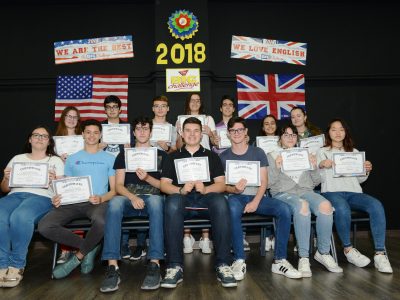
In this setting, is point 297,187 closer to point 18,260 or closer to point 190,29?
point 18,260

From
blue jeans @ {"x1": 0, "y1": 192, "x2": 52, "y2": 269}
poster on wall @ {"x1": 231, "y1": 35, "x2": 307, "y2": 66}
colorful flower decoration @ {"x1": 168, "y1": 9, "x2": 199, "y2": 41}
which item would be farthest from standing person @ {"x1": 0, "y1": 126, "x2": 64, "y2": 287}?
poster on wall @ {"x1": 231, "y1": 35, "x2": 307, "y2": 66}

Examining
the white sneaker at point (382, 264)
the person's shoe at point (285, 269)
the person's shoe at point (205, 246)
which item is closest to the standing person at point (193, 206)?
the person's shoe at point (285, 269)

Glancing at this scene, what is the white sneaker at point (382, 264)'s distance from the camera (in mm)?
3184

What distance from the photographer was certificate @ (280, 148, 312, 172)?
11.8 ft

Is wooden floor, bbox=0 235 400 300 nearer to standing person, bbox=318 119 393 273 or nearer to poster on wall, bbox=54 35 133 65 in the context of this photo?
standing person, bbox=318 119 393 273

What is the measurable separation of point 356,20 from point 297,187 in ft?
12.5

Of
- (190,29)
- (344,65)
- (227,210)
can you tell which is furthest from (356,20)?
(227,210)

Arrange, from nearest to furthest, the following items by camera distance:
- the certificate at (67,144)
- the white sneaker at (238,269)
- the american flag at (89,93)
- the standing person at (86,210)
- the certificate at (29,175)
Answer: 1. the white sneaker at (238,269)
2. the standing person at (86,210)
3. the certificate at (29,175)
4. the certificate at (67,144)
5. the american flag at (89,93)

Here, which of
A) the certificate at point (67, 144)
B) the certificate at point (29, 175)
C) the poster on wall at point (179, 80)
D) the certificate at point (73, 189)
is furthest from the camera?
the poster on wall at point (179, 80)

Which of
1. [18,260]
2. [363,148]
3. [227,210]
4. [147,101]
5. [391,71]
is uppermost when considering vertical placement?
[391,71]

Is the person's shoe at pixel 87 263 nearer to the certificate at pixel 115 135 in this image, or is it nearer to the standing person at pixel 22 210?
the standing person at pixel 22 210

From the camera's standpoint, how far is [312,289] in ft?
9.00

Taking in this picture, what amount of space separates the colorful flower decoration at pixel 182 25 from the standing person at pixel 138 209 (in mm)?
2436

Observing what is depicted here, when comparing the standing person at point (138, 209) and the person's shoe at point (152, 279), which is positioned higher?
the standing person at point (138, 209)
